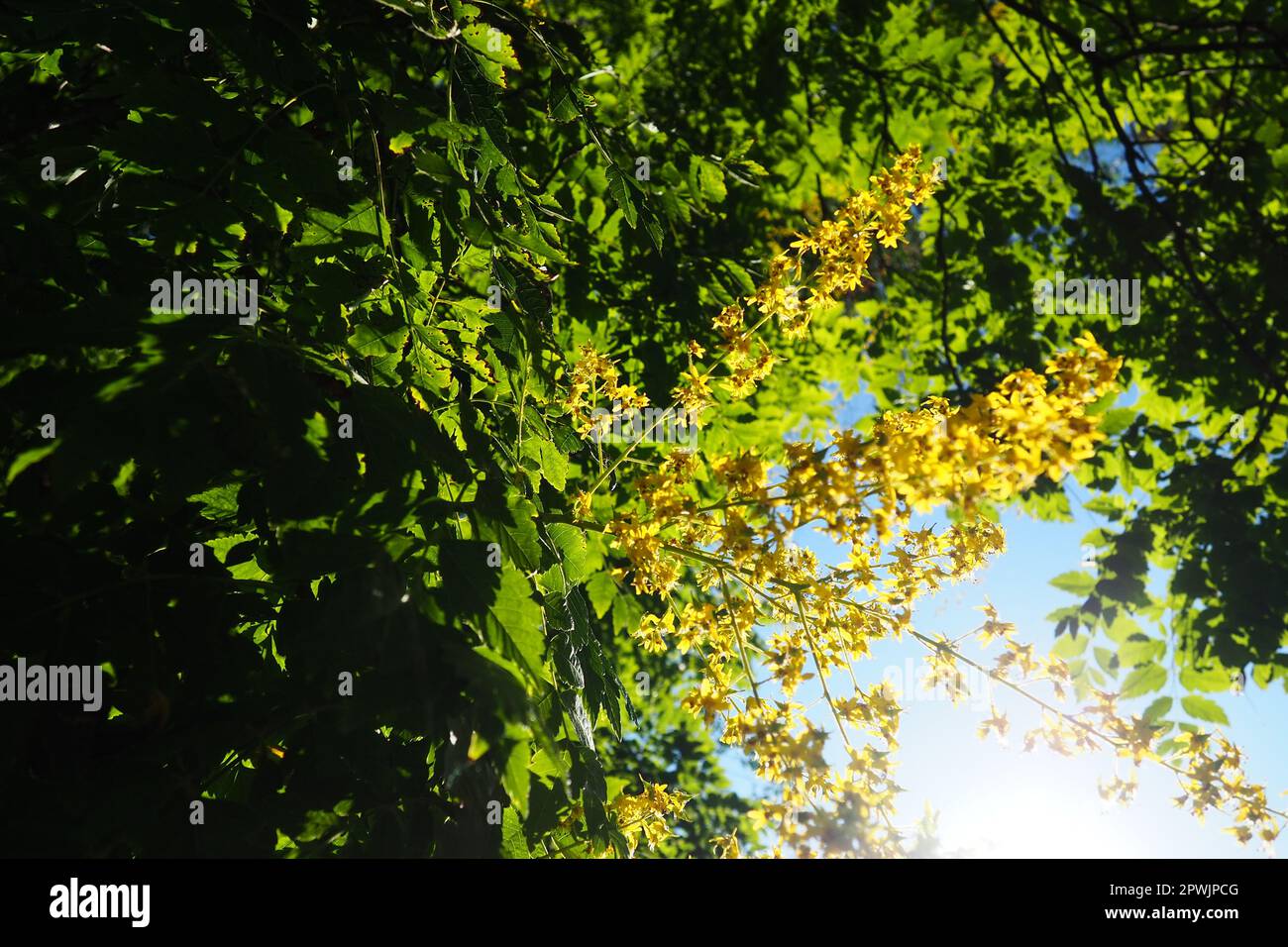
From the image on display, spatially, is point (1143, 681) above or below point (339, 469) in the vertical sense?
below

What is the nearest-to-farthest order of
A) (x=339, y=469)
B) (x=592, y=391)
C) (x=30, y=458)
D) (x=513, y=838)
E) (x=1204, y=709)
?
(x=30, y=458), (x=339, y=469), (x=513, y=838), (x=592, y=391), (x=1204, y=709)

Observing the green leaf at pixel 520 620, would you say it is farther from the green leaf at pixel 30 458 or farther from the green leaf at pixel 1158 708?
the green leaf at pixel 1158 708

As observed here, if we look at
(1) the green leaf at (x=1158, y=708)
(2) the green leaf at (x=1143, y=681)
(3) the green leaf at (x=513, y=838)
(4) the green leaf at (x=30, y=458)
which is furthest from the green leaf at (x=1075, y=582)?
(4) the green leaf at (x=30, y=458)

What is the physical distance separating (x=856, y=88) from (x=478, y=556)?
4758 millimetres

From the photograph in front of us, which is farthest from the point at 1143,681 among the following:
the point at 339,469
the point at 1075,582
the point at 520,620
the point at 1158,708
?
the point at 339,469

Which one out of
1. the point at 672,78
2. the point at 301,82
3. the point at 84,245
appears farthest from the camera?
the point at 672,78

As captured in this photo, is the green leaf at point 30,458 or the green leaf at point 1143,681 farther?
the green leaf at point 1143,681

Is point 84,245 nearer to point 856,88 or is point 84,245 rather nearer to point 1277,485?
point 856,88

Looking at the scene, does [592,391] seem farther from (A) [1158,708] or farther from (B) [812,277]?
(A) [1158,708]

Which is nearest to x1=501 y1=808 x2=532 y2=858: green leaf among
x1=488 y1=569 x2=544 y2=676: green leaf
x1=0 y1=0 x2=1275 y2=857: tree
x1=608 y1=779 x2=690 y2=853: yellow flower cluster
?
x1=0 y1=0 x2=1275 y2=857: tree

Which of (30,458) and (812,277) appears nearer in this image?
(30,458)

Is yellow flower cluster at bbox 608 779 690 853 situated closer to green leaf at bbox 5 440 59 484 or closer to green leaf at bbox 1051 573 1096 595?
green leaf at bbox 5 440 59 484

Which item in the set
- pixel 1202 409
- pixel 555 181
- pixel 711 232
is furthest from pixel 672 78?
pixel 1202 409
